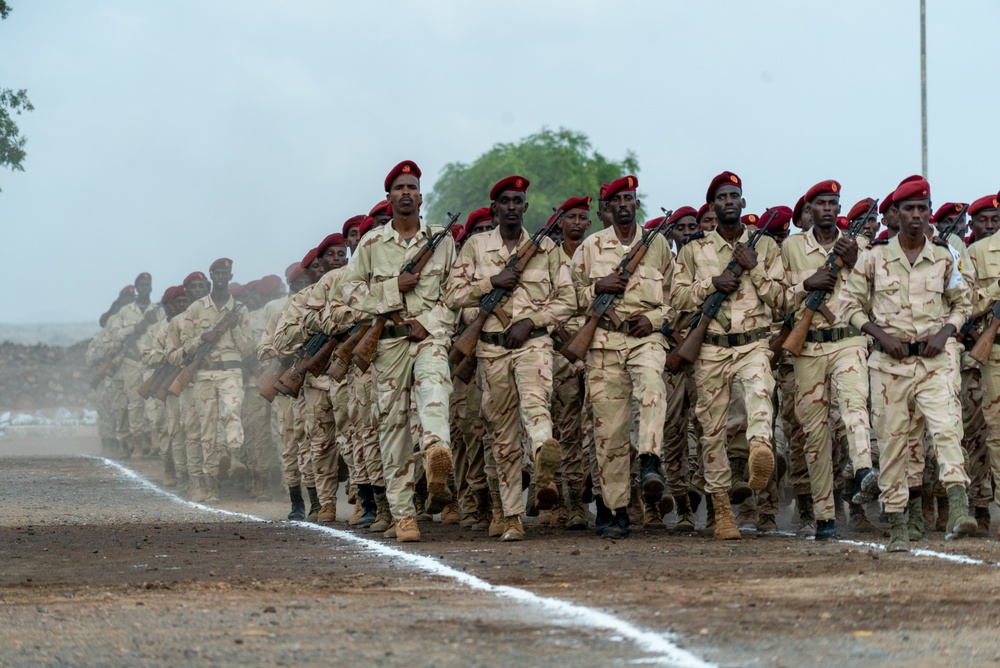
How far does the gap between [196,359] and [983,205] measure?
922 centimetres

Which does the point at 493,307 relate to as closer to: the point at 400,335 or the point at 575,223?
the point at 400,335

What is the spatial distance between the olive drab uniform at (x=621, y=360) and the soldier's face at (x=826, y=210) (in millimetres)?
1160

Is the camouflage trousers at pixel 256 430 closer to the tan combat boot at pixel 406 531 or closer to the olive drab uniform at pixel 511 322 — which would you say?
the olive drab uniform at pixel 511 322

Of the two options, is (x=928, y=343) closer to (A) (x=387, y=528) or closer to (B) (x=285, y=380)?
(A) (x=387, y=528)

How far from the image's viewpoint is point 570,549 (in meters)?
11.6

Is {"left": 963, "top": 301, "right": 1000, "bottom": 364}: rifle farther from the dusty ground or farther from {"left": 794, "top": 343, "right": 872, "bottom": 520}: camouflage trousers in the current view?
the dusty ground

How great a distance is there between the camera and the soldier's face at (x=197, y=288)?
69.3 feet

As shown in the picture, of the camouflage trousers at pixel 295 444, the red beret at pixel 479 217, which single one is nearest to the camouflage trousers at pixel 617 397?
the red beret at pixel 479 217

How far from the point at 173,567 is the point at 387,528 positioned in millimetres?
2935

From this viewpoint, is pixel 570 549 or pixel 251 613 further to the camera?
pixel 570 549

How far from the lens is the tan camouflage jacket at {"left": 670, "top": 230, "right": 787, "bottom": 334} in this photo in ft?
41.3

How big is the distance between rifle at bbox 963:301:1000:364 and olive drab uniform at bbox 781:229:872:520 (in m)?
0.77

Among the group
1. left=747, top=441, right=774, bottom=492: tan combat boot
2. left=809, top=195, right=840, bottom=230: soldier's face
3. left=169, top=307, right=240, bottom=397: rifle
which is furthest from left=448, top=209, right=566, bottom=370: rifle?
left=169, top=307, right=240, bottom=397: rifle

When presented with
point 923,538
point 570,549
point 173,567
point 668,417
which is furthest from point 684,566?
point 668,417
